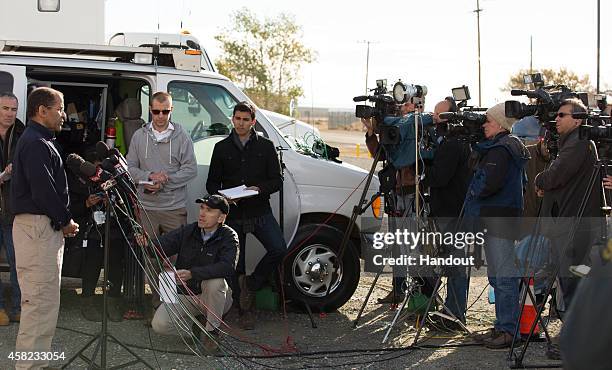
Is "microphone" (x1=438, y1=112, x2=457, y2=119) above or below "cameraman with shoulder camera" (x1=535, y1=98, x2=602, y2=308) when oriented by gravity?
above

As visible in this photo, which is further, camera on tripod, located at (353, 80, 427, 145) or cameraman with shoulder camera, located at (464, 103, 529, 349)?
camera on tripod, located at (353, 80, 427, 145)

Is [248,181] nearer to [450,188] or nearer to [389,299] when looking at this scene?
[450,188]

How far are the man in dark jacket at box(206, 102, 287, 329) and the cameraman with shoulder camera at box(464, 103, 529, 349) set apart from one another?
161 centimetres

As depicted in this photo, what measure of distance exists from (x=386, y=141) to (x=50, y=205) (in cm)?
299

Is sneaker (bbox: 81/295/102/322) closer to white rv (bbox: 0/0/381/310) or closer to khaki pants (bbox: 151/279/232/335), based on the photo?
khaki pants (bbox: 151/279/232/335)

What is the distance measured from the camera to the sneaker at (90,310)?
7.43m

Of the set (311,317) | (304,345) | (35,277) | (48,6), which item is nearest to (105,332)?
(35,277)

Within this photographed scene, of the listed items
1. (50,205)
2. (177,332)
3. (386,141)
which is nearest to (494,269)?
(386,141)

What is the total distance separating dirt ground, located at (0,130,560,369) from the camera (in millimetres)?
6461

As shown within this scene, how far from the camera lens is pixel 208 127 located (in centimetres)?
800

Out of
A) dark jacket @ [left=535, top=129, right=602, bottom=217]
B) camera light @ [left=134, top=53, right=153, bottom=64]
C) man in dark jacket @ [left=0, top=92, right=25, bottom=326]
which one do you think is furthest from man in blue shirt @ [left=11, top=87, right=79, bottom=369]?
dark jacket @ [left=535, top=129, right=602, bottom=217]

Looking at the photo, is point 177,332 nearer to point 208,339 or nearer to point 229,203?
point 208,339

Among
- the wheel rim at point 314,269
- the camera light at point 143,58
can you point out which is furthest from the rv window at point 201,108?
the wheel rim at point 314,269

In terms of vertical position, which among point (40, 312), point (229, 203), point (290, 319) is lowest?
point (290, 319)
